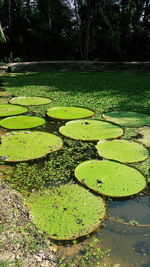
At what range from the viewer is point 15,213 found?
53.4 inches

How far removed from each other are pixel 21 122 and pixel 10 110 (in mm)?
683

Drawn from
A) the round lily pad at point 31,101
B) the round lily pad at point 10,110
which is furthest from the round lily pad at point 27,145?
the round lily pad at point 31,101

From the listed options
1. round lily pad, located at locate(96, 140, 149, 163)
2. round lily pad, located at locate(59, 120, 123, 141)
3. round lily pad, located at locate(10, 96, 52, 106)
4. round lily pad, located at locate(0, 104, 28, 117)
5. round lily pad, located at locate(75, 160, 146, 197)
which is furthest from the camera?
round lily pad, located at locate(10, 96, 52, 106)

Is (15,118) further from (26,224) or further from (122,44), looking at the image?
(122,44)

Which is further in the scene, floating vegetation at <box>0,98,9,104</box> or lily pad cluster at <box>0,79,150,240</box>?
floating vegetation at <box>0,98,9,104</box>

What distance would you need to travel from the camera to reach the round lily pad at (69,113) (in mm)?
3348

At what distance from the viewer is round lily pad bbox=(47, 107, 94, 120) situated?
3348 mm

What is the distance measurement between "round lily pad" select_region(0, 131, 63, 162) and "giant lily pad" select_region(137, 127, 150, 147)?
2.98ft

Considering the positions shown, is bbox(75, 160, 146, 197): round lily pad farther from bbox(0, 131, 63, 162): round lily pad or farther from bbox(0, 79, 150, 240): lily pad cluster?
bbox(0, 131, 63, 162): round lily pad

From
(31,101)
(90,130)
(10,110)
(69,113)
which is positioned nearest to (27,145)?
(90,130)

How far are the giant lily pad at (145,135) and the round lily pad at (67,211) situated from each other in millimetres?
1105

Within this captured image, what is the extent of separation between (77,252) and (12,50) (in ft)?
40.2

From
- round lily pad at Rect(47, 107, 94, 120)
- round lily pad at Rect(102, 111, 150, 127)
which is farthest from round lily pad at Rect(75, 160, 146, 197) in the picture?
round lily pad at Rect(47, 107, 94, 120)

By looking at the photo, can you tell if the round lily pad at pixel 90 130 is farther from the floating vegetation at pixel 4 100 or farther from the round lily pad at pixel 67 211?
the floating vegetation at pixel 4 100
